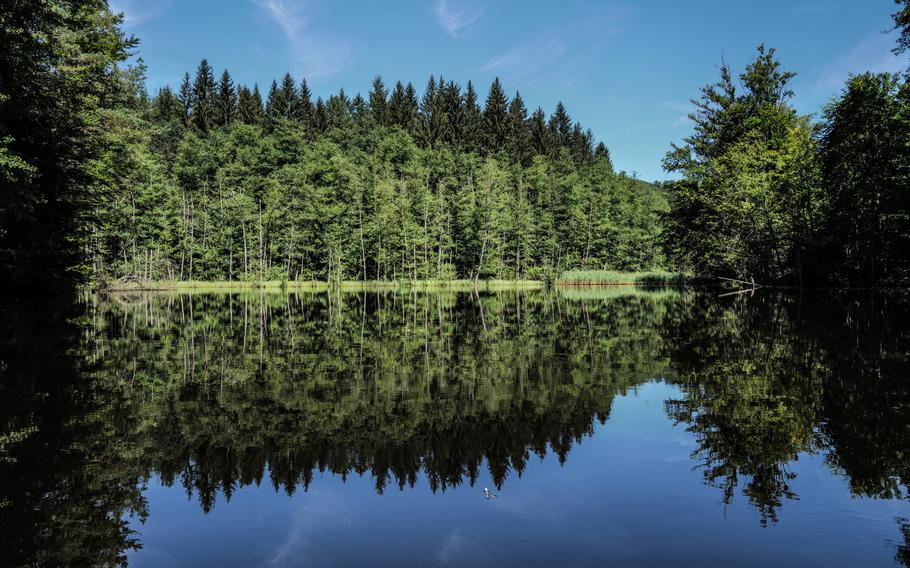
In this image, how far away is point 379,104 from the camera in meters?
103

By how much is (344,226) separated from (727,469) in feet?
218

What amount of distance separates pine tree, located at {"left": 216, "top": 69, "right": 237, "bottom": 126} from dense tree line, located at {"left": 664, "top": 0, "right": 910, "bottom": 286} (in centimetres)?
7372

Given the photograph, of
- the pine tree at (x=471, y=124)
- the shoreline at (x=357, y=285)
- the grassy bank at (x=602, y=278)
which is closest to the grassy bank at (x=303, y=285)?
the shoreline at (x=357, y=285)

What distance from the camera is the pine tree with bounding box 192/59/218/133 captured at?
8972 centimetres

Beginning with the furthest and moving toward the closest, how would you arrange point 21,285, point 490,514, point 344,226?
point 344,226, point 21,285, point 490,514

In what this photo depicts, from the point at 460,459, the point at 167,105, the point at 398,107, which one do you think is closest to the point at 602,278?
the point at 398,107

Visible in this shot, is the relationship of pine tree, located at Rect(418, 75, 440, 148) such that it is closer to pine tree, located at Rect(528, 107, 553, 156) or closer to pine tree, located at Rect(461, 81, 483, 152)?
pine tree, located at Rect(461, 81, 483, 152)

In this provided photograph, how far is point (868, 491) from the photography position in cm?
494

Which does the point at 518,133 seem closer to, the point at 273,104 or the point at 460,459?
the point at 273,104

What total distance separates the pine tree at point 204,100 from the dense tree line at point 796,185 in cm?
7313

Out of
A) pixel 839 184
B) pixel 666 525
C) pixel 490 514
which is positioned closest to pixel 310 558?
pixel 490 514

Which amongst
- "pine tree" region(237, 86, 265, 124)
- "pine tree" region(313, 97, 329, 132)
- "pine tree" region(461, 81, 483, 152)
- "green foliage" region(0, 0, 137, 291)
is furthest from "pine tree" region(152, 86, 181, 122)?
"green foliage" region(0, 0, 137, 291)

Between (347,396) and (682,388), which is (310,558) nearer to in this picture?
(347,396)

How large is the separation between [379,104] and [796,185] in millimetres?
79469
